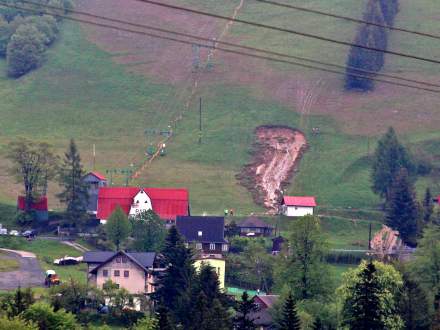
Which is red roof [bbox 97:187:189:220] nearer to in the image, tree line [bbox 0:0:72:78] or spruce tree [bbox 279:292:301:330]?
spruce tree [bbox 279:292:301:330]

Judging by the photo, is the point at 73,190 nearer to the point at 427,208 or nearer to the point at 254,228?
the point at 254,228

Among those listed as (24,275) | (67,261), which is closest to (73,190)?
(67,261)

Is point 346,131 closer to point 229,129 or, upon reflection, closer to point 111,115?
point 229,129

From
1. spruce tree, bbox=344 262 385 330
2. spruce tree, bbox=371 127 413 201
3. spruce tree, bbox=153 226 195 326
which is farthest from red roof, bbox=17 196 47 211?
spruce tree, bbox=344 262 385 330

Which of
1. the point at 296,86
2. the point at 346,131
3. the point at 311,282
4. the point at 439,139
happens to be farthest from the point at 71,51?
the point at 311,282

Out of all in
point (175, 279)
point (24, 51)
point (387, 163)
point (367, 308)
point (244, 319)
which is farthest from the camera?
point (24, 51)
